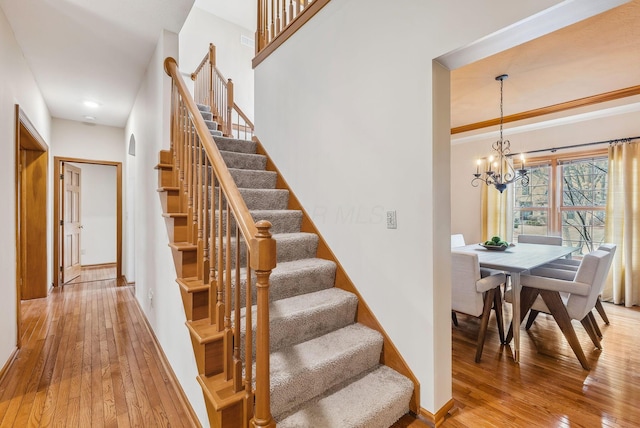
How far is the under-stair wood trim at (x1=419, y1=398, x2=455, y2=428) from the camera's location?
167cm

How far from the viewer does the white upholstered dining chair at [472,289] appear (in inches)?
94.2

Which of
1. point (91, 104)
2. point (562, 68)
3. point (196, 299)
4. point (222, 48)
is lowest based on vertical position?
point (196, 299)

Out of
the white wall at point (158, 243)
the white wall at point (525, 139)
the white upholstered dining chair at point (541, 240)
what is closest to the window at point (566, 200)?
the white wall at point (525, 139)

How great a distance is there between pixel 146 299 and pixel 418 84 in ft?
10.2

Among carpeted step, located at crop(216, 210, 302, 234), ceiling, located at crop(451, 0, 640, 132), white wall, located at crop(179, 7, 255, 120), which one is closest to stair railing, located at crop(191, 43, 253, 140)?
white wall, located at crop(179, 7, 255, 120)

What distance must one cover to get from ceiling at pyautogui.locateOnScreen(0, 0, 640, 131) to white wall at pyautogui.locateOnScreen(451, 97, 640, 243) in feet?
2.97

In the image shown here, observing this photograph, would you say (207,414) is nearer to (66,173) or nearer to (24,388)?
(24,388)

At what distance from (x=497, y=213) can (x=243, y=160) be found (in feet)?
14.1

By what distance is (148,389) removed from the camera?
2023mm

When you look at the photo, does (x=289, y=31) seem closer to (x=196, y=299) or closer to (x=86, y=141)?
(x=196, y=299)

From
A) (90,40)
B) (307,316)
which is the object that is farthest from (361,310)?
(90,40)

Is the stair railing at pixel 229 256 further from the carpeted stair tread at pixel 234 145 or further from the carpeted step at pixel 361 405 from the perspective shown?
the carpeted stair tread at pixel 234 145

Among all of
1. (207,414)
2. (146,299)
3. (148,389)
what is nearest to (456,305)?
(207,414)

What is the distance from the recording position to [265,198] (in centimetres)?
266
